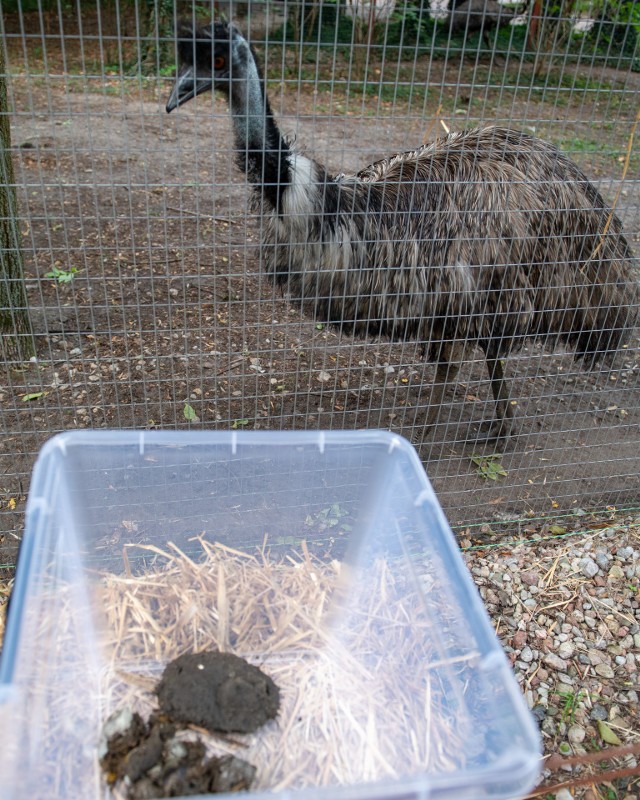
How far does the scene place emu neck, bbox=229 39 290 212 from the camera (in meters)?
2.63

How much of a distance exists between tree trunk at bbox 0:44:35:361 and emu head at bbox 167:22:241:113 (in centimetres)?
67

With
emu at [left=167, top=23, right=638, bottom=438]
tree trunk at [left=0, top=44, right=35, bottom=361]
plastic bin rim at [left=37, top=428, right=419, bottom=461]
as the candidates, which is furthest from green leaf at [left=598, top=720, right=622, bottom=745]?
tree trunk at [left=0, top=44, right=35, bottom=361]

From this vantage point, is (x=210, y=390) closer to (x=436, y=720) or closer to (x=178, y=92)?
(x=178, y=92)

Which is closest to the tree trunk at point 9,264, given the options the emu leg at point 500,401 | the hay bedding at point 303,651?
the hay bedding at point 303,651

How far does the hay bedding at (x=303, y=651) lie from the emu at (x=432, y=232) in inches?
42.7

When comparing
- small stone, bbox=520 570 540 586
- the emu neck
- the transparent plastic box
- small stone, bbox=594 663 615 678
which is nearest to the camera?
the transparent plastic box

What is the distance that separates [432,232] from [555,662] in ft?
5.09

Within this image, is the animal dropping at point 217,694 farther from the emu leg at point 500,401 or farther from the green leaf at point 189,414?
the emu leg at point 500,401

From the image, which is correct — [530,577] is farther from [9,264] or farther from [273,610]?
[9,264]

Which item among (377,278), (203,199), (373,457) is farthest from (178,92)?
(203,199)

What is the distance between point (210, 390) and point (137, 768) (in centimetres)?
229

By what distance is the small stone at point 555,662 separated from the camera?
2504 mm

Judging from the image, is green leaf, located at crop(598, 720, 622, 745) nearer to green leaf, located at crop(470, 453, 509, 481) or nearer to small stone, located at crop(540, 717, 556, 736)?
small stone, located at crop(540, 717, 556, 736)

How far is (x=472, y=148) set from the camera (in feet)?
9.93
